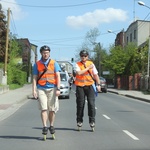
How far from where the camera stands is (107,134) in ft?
32.8

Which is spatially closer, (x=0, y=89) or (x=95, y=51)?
(x=0, y=89)

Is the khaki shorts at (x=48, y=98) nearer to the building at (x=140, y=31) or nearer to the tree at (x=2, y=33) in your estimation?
the tree at (x=2, y=33)

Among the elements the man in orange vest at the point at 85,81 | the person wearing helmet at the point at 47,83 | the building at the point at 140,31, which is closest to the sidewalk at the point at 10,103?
the man in orange vest at the point at 85,81

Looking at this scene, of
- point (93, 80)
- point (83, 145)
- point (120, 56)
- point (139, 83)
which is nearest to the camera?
point (83, 145)

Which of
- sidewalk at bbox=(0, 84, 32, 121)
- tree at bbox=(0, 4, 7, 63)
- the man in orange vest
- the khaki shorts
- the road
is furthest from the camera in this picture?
tree at bbox=(0, 4, 7, 63)

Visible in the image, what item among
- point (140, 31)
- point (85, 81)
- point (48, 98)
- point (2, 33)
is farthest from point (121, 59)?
point (48, 98)

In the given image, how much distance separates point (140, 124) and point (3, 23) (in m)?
40.2

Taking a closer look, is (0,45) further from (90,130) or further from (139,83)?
(90,130)

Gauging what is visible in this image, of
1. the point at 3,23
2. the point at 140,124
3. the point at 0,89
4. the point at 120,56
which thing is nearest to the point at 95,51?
the point at 120,56

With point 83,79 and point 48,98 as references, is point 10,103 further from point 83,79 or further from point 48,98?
point 48,98

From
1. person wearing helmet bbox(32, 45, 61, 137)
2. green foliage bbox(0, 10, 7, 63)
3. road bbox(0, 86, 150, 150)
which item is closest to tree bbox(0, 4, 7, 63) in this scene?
green foliage bbox(0, 10, 7, 63)

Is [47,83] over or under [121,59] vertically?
under

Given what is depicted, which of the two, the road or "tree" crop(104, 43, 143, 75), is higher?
"tree" crop(104, 43, 143, 75)

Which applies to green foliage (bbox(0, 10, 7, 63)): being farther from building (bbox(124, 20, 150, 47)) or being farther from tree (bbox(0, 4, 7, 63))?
building (bbox(124, 20, 150, 47))
